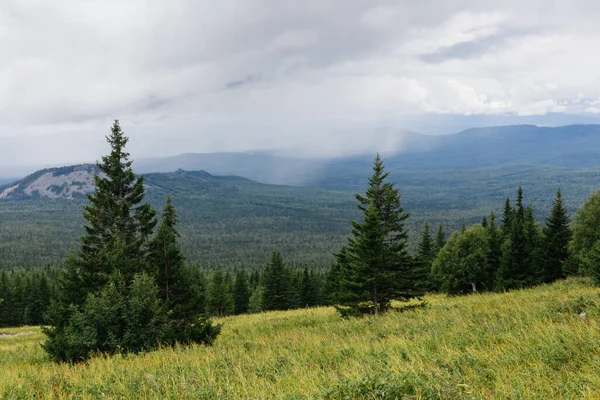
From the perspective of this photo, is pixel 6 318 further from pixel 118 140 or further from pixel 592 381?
pixel 592 381

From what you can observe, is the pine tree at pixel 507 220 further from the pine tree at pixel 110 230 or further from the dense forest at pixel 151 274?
the pine tree at pixel 110 230

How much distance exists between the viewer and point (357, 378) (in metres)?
6.00

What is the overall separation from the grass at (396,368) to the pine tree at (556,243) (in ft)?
125

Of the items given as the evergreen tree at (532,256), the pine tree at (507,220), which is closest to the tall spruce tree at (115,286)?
the evergreen tree at (532,256)

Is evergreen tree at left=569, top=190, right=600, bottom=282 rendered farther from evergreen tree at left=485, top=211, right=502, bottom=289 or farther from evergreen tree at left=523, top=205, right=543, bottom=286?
evergreen tree at left=485, top=211, right=502, bottom=289

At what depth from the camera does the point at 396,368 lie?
262 inches

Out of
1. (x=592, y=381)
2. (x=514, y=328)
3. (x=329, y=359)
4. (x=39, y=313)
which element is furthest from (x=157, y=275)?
(x=39, y=313)

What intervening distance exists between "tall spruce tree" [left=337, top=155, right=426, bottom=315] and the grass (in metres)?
8.32

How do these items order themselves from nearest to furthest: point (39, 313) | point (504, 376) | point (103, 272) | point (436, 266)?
point (504, 376) → point (103, 272) → point (436, 266) → point (39, 313)

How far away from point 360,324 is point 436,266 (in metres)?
41.5

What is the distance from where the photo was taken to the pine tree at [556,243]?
42781 millimetres

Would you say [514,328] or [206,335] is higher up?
[514,328]

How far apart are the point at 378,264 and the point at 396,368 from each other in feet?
44.1

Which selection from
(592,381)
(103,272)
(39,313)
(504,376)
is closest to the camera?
(592,381)
